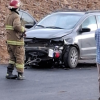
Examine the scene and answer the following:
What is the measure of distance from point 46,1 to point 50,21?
37.5 ft

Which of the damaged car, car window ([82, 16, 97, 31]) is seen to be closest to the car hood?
the damaged car

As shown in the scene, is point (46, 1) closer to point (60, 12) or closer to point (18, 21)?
point (60, 12)

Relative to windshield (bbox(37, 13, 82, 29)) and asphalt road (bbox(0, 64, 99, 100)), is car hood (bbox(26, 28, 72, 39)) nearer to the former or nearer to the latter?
windshield (bbox(37, 13, 82, 29))

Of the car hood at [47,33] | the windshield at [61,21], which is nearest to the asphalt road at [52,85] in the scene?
the car hood at [47,33]

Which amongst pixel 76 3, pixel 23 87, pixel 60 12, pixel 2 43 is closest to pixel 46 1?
pixel 76 3

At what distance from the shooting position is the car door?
16.1 m

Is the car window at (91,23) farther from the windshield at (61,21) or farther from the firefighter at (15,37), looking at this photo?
the firefighter at (15,37)

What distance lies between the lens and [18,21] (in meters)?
12.6

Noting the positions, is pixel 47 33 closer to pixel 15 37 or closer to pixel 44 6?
pixel 15 37

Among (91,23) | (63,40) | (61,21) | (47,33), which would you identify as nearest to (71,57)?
(63,40)

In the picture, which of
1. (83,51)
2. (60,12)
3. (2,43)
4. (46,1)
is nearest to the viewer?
(83,51)

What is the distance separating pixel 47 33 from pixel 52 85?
367 centimetres

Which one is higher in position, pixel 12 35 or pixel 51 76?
pixel 12 35

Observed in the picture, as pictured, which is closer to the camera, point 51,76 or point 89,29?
point 51,76
